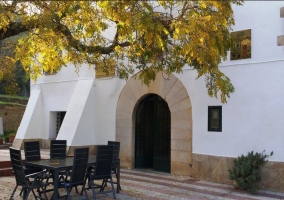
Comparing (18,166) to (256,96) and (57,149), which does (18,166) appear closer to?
(57,149)

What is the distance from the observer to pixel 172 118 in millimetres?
10805

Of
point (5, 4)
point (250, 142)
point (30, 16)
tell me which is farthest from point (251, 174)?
point (5, 4)

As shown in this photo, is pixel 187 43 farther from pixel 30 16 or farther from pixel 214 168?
pixel 214 168

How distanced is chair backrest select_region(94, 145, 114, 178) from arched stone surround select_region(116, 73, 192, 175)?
324 cm

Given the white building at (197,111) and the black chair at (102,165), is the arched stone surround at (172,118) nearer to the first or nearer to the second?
the white building at (197,111)

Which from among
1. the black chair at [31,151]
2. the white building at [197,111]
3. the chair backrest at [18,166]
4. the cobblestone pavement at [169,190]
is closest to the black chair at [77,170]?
the chair backrest at [18,166]

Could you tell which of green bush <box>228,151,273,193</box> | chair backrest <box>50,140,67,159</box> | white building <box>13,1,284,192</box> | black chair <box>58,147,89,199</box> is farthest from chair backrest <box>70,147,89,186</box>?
white building <box>13,1,284,192</box>

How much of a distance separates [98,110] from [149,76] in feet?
15.5

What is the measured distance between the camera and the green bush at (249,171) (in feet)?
28.2

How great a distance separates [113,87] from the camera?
12.5 meters

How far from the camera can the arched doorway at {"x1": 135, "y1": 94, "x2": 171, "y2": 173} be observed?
11.3m

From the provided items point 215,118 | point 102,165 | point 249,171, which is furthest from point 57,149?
point 249,171

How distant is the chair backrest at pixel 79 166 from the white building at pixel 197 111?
3.89m

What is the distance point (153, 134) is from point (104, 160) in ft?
14.7
